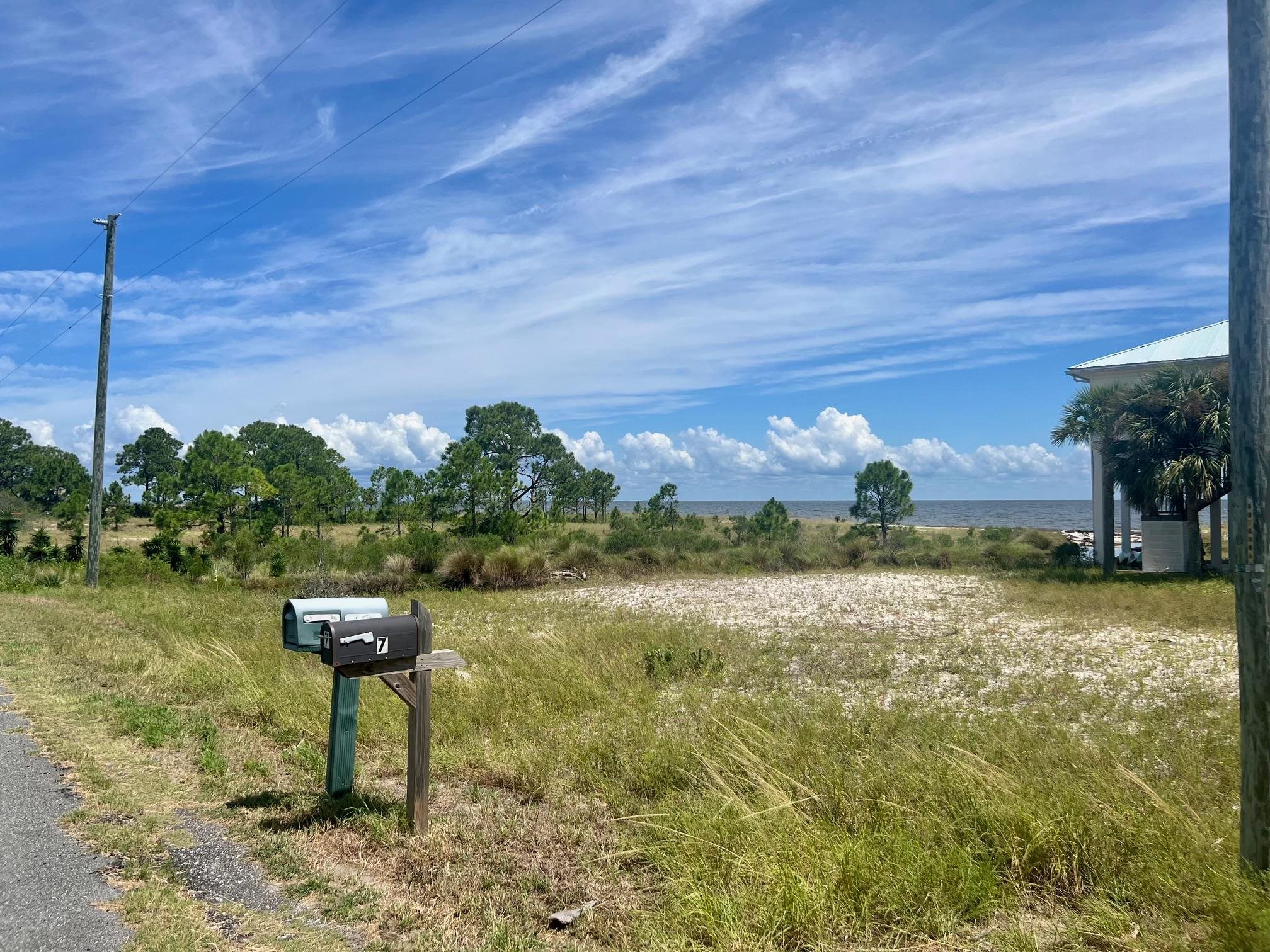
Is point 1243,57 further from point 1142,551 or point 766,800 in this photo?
point 1142,551

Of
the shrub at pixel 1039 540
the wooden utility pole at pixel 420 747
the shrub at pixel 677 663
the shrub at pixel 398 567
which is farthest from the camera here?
the shrub at pixel 1039 540

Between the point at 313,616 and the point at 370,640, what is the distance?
530 millimetres

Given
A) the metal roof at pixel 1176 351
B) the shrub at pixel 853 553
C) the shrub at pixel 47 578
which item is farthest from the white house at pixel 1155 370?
the shrub at pixel 47 578

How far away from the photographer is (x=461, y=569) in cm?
2205

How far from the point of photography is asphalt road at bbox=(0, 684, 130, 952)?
330cm

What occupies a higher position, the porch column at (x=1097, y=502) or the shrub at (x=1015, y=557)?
the porch column at (x=1097, y=502)

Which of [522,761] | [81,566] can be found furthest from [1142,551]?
[81,566]

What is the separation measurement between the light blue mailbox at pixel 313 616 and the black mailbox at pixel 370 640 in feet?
0.42

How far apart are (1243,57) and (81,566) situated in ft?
83.8

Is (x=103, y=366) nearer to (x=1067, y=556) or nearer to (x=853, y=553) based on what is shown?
(x=853, y=553)

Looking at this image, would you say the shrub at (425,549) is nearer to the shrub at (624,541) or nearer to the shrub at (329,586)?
the shrub at (329,586)

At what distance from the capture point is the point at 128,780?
17.7 feet

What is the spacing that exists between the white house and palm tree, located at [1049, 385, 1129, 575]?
438 mm

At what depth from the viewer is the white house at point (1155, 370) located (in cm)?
2180
